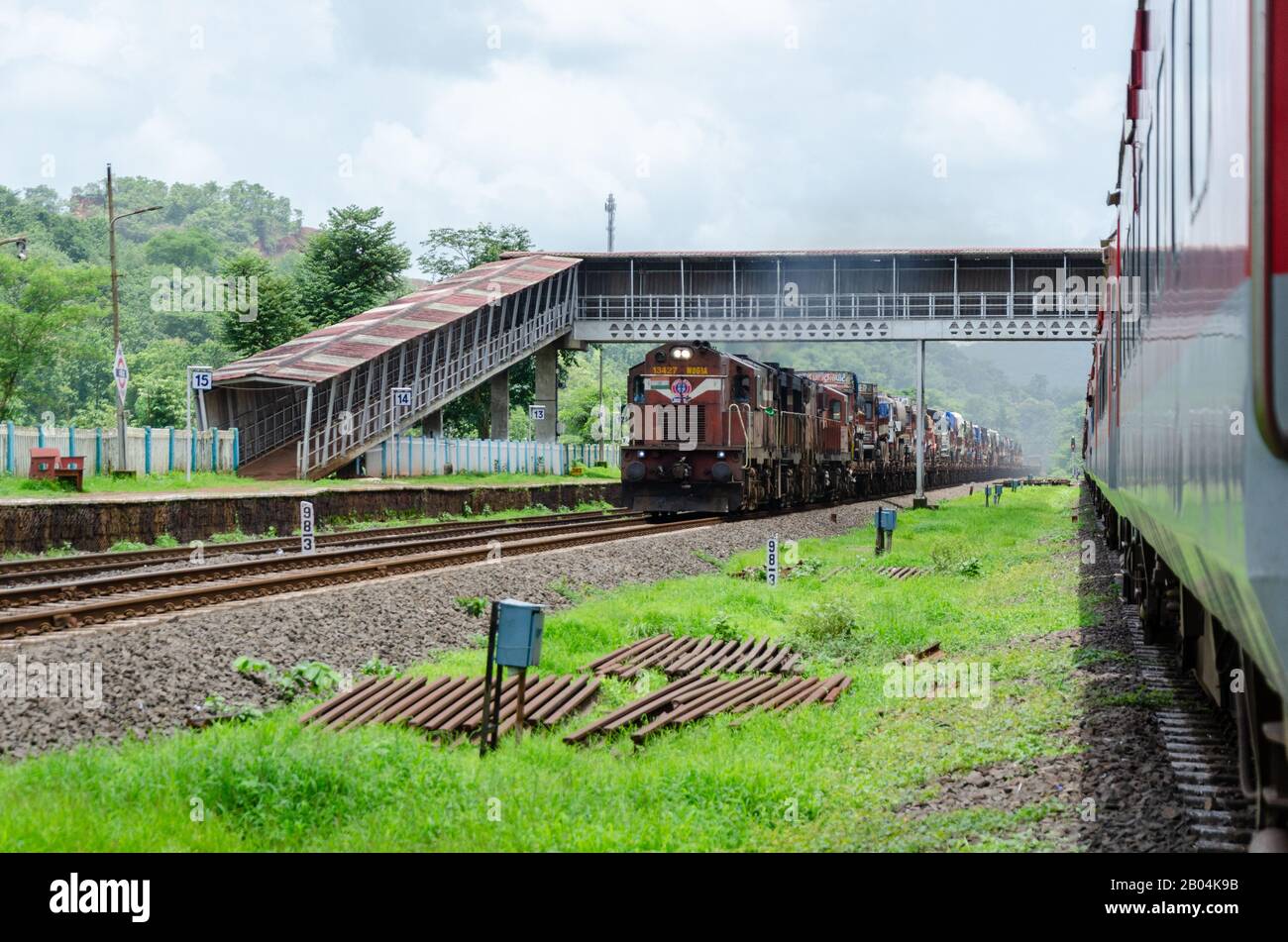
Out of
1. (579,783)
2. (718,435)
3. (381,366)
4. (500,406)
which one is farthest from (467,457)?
(579,783)

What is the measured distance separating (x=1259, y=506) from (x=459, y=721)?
273 inches

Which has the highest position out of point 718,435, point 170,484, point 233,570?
point 718,435

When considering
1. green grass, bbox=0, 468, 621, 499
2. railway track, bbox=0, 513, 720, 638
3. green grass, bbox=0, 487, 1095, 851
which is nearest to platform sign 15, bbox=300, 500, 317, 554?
railway track, bbox=0, 513, 720, 638

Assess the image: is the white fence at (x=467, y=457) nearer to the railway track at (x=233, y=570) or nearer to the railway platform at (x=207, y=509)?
the railway platform at (x=207, y=509)

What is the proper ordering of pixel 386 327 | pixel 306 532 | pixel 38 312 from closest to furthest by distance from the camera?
pixel 306 532 → pixel 386 327 → pixel 38 312

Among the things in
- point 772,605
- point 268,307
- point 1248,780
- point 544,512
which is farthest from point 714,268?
point 1248,780

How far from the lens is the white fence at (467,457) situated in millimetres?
41969

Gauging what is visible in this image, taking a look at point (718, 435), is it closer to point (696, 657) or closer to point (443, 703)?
point (696, 657)

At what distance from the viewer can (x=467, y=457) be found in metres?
47.9

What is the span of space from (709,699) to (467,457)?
38506mm

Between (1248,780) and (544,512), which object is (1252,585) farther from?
(544,512)

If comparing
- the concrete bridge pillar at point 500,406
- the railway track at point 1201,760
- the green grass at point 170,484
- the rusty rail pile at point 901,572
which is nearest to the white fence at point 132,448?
the green grass at point 170,484

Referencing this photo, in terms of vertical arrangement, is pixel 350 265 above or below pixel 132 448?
above

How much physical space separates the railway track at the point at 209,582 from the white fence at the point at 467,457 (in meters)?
19.1
